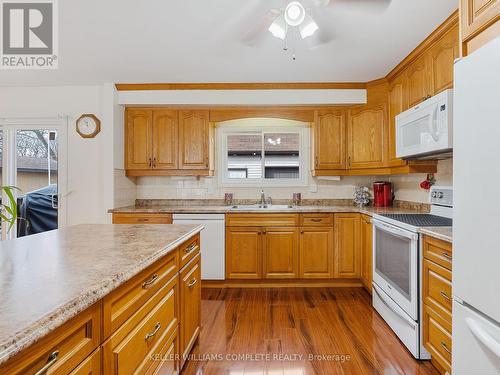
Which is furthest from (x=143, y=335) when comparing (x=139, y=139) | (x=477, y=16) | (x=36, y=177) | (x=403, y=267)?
(x=36, y=177)

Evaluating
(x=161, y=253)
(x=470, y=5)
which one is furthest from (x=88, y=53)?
(x=470, y=5)

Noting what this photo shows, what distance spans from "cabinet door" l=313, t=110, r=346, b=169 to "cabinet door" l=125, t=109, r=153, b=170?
6.75ft

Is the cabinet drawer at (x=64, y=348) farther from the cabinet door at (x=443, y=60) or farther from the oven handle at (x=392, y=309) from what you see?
the cabinet door at (x=443, y=60)

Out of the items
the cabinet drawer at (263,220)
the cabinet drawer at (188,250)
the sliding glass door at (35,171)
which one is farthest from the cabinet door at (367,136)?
the sliding glass door at (35,171)

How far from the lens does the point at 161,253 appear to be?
4.29 ft

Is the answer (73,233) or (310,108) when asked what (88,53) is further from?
(310,108)

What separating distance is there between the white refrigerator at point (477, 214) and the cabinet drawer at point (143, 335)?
1.29m

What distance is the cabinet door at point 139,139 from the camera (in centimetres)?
361

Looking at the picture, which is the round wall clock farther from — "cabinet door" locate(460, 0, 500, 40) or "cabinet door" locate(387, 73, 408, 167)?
"cabinet door" locate(460, 0, 500, 40)

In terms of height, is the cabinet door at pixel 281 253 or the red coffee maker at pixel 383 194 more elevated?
the red coffee maker at pixel 383 194

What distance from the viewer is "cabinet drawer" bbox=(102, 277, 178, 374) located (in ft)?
3.26

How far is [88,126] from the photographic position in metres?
3.60

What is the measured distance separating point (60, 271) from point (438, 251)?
195 centimetres

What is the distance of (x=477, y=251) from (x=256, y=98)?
2790mm
